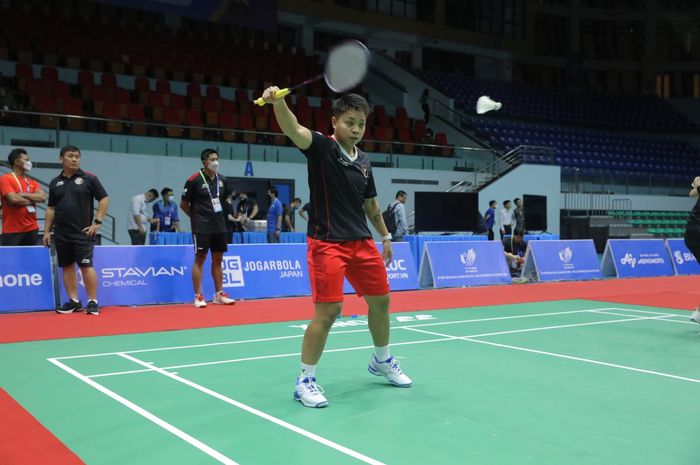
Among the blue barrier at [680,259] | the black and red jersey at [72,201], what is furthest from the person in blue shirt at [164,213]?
the blue barrier at [680,259]

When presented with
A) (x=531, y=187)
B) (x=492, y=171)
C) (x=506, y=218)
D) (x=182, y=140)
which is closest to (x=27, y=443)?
(x=182, y=140)

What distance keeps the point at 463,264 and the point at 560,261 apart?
271 cm

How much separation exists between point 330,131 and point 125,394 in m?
19.4

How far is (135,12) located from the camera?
28.7 m

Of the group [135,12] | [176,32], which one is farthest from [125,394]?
[135,12]

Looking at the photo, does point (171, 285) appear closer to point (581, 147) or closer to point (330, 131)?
point (330, 131)

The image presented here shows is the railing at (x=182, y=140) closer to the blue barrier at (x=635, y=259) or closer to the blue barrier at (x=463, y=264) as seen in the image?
the blue barrier at (x=635, y=259)

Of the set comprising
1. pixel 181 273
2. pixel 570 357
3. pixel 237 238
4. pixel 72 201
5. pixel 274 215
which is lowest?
pixel 570 357

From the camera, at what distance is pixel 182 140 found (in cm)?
1881

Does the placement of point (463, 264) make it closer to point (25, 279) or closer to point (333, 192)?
point (25, 279)

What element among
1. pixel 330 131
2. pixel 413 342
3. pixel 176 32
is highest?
pixel 176 32

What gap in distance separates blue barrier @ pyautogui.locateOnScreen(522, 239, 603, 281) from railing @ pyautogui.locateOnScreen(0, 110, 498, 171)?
27.3 ft

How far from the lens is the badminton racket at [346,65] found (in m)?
5.20

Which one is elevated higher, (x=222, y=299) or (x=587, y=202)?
(x=587, y=202)
